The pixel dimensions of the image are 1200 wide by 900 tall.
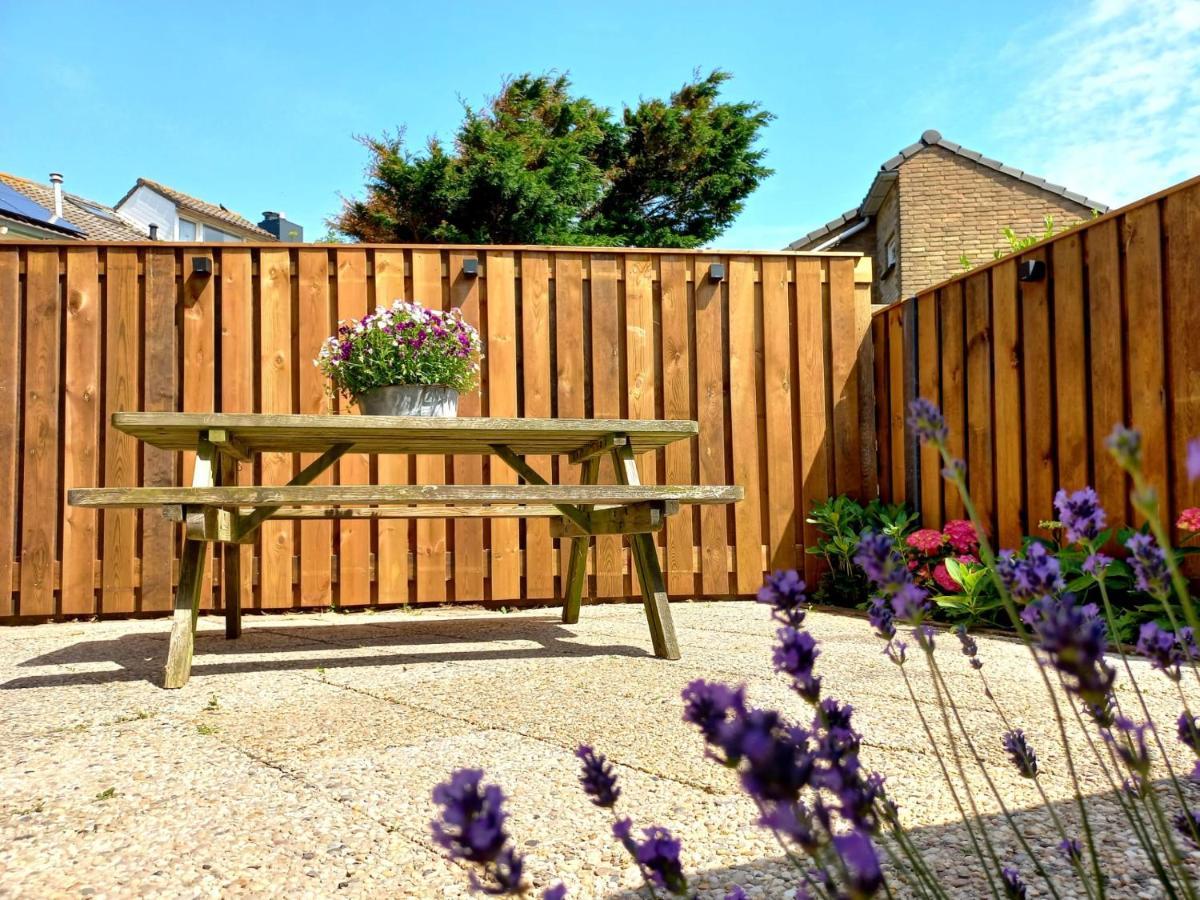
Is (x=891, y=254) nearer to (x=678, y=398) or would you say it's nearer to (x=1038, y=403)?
(x=678, y=398)

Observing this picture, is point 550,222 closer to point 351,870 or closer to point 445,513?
point 445,513

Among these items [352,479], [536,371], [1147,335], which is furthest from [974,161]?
[352,479]

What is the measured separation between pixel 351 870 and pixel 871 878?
3.62 feet

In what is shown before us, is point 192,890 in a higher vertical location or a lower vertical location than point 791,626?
lower

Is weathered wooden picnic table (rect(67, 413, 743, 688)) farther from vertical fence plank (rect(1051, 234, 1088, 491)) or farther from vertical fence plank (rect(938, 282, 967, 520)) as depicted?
vertical fence plank (rect(938, 282, 967, 520))

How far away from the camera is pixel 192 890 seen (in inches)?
49.8

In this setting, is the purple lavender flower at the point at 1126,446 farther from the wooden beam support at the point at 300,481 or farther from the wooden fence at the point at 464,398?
the wooden fence at the point at 464,398

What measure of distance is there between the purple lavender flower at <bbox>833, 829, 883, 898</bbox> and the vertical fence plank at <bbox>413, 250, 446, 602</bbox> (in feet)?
13.8

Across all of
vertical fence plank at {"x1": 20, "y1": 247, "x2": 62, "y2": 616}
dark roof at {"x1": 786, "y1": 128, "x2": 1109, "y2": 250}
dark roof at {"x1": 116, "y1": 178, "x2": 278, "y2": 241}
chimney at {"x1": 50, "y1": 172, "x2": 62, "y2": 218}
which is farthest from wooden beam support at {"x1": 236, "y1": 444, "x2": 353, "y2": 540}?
dark roof at {"x1": 116, "y1": 178, "x2": 278, "y2": 241}

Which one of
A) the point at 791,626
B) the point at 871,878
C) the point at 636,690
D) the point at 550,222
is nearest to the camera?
the point at 871,878

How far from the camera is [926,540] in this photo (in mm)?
4219

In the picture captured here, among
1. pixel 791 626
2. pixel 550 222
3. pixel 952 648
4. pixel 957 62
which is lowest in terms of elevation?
pixel 952 648

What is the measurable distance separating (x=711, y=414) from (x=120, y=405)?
310 centimetres

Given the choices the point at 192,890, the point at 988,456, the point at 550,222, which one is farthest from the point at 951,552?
the point at 550,222
